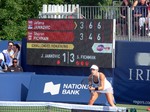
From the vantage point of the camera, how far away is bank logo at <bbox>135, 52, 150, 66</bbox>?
1780cm

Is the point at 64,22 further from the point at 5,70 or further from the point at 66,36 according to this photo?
the point at 5,70

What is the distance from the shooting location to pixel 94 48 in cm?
1806

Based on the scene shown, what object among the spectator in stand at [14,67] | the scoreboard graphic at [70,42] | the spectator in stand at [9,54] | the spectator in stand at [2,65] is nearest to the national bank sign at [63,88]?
the scoreboard graphic at [70,42]

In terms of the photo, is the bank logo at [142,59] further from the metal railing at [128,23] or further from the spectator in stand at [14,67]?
the spectator in stand at [14,67]

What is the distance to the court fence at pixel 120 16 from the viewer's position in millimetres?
18422

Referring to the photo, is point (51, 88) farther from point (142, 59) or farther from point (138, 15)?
point (138, 15)

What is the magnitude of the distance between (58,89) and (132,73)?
246 cm

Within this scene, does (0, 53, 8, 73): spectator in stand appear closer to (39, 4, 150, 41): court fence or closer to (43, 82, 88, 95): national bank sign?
(39, 4, 150, 41): court fence

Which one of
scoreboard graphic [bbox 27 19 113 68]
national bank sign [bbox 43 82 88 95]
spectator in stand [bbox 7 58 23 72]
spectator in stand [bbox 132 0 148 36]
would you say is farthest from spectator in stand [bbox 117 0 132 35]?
spectator in stand [bbox 7 58 23 72]

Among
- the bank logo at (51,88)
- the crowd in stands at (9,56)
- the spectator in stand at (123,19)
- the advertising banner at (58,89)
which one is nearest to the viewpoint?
the advertising banner at (58,89)

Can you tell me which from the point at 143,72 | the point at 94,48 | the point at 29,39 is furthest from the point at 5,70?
the point at 143,72

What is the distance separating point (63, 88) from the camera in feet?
55.9

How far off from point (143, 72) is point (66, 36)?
2628 millimetres

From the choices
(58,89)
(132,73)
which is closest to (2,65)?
(58,89)
